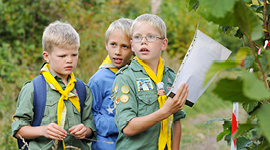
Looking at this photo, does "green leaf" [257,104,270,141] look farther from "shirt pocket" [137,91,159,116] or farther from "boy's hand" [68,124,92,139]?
"boy's hand" [68,124,92,139]

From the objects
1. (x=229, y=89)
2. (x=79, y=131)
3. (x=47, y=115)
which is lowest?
(x=79, y=131)

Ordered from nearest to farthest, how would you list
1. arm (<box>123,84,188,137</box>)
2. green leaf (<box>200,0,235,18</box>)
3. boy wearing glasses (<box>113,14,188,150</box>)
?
green leaf (<box>200,0,235,18</box>), arm (<box>123,84,188,137</box>), boy wearing glasses (<box>113,14,188,150</box>)

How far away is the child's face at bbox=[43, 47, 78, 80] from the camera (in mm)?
2254

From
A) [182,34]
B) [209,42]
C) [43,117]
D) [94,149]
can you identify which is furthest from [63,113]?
[182,34]

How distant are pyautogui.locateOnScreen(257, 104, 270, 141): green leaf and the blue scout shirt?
1.67 meters

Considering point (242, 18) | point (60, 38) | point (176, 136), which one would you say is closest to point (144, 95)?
point (176, 136)

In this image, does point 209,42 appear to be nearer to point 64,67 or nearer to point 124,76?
point 124,76

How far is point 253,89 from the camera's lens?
67cm

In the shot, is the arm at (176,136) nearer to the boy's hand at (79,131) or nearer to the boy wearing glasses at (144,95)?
the boy wearing glasses at (144,95)

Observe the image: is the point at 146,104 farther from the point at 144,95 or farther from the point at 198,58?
the point at 198,58

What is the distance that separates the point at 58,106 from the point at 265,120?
1.68 m

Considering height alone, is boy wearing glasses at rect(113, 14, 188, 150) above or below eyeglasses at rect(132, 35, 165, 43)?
below

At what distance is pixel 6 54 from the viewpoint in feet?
16.6

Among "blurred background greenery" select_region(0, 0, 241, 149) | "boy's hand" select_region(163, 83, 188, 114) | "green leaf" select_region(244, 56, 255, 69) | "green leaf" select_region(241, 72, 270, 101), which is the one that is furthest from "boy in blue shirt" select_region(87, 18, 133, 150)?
"blurred background greenery" select_region(0, 0, 241, 149)
